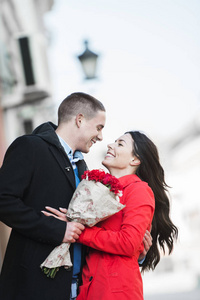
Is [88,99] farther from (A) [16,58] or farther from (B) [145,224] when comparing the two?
(A) [16,58]

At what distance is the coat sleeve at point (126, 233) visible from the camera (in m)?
3.38

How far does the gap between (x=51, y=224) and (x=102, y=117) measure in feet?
3.64

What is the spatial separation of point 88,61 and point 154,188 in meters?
4.99

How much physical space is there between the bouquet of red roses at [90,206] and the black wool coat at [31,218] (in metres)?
0.07

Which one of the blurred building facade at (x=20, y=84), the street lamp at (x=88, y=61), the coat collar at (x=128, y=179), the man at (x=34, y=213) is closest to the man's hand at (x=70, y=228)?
the man at (x=34, y=213)

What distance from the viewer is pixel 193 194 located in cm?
3356

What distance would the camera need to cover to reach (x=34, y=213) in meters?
3.40

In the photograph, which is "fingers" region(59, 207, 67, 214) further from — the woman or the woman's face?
the woman's face

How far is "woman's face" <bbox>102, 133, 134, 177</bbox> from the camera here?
4012 mm

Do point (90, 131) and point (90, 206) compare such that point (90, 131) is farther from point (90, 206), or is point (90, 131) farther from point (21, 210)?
point (21, 210)

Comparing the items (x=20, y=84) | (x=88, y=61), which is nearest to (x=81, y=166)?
(x=88, y=61)

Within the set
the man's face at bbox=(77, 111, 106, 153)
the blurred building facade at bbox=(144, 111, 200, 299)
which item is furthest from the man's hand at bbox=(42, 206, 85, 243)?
the blurred building facade at bbox=(144, 111, 200, 299)

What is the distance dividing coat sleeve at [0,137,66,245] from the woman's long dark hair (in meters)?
0.99

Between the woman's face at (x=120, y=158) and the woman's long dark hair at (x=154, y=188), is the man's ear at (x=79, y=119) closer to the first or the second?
the woman's face at (x=120, y=158)
